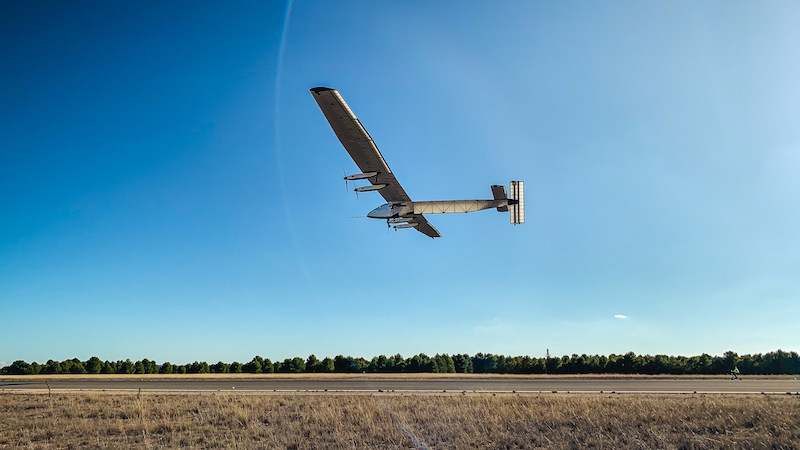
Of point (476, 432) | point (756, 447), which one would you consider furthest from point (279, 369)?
point (756, 447)

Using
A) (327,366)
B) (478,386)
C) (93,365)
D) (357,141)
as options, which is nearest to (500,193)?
(357,141)

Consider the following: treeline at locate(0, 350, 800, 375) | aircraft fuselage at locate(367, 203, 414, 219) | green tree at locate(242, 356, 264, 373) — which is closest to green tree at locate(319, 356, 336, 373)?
treeline at locate(0, 350, 800, 375)

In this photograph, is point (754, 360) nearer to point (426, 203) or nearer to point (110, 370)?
point (426, 203)

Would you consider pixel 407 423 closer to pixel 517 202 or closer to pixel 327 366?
pixel 517 202

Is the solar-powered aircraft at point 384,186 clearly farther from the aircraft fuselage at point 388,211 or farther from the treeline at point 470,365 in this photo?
the treeline at point 470,365

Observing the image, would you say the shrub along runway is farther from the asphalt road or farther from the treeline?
the treeline

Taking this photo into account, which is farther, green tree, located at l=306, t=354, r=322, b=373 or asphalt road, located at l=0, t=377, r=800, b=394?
green tree, located at l=306, t=354, r=322, b=373
